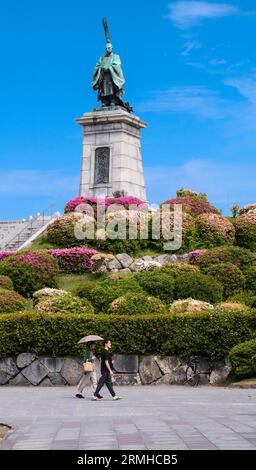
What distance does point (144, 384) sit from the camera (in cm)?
2525

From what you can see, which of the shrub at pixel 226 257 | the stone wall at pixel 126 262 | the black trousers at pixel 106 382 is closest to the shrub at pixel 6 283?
the stone wall at pixel 126 262

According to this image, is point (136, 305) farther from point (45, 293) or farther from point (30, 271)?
point (30, 271)

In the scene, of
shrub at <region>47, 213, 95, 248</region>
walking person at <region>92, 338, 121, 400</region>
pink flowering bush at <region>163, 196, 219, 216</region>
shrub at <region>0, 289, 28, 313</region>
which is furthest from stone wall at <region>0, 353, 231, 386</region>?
pink flowering bush at <region>163, 196, 219, 216</region>

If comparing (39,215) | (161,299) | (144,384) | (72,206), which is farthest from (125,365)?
(39,215)

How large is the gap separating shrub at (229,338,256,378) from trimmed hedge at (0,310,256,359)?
1278mm

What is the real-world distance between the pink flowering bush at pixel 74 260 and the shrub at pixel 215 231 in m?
6.33

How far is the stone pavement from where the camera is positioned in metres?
10.8

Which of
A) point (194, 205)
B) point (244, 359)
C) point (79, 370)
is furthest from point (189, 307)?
point (194, 205)

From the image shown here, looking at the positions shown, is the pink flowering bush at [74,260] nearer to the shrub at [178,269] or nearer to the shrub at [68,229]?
the shrub at [68,229]

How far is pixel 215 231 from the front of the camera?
4253 centimetres

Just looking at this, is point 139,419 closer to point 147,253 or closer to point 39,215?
point 147,253

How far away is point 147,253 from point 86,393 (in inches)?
805

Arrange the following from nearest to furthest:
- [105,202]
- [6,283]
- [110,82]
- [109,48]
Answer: [6,283] < [105,202] < [110,82] < [109,48]

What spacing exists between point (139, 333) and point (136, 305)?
4186 millimetres
